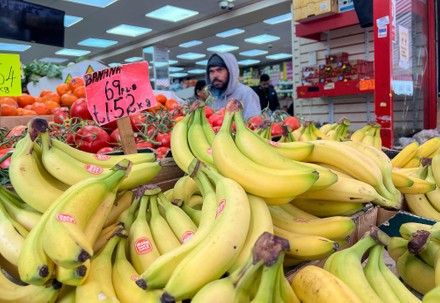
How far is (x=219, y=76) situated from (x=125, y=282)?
2.94 meters

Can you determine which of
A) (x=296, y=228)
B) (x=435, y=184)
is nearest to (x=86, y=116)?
(x=296, y=228)

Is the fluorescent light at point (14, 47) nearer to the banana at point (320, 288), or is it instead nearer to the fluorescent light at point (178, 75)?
the fluorescent light at point (178, 75)

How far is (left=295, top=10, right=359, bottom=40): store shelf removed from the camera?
13.6 ft

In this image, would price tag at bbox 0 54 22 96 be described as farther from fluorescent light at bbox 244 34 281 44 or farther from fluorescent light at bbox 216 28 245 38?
fluorescent light at bbox 244 34 281 44

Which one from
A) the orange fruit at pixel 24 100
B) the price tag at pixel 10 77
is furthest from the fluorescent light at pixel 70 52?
the price tag at pixel 10 77

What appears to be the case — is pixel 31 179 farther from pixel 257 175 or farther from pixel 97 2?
pixel 97 2

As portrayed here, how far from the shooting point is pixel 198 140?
35.0 inches

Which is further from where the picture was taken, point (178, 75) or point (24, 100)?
point (178, 75)

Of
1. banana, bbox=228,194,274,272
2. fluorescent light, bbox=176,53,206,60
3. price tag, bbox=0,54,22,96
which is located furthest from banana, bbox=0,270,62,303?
fluorescent light, bbox=176,53,206,60

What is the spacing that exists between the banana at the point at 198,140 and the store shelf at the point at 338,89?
3.43 meters

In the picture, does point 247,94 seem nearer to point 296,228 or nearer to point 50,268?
point 296,228

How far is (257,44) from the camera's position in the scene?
11.5 metres

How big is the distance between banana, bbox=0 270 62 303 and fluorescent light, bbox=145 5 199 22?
24.6 ft

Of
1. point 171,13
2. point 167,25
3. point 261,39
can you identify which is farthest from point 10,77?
point 261,39
